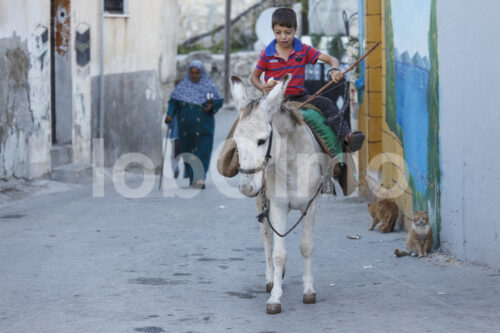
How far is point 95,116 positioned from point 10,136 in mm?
3745

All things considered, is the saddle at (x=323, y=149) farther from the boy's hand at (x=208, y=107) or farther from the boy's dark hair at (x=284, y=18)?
the boy's hand at (x=208, y=107)

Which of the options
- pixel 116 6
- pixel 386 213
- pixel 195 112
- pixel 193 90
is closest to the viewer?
pixel 386 213

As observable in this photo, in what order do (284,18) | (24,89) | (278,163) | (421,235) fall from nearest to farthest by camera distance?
1. (278,163)
2. (284,18)
3. (421,235)
4. (24,89)

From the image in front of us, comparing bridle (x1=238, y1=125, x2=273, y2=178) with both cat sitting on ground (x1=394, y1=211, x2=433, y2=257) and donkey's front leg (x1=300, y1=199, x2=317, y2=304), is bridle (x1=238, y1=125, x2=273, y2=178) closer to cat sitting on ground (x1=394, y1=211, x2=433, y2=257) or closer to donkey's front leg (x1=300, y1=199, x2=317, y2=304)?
donkey's front leg (x1=300, y1=199, x2=317, y2=304)

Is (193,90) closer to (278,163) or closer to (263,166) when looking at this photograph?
(278,163)

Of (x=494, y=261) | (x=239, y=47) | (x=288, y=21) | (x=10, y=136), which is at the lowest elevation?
(x=494, y=261)

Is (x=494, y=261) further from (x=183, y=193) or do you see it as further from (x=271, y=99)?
(x=183, y=193)

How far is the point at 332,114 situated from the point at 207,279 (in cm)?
167

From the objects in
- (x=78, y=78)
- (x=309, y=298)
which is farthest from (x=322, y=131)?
(x=78, y=78)

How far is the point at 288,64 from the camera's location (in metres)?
A: 6.44

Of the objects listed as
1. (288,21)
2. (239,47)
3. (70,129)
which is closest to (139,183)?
(70,129)

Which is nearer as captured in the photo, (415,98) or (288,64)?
(288,64)

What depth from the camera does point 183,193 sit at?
13.0m

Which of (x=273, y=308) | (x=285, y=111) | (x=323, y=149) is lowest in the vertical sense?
(x=273, y=308)
